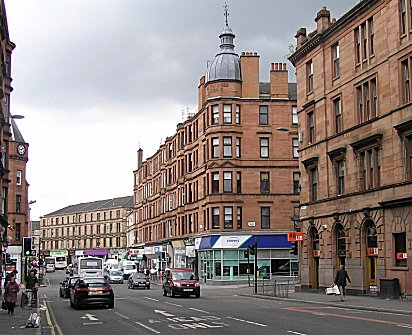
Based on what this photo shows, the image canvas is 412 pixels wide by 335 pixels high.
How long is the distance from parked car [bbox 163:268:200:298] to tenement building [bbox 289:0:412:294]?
25.4 ft

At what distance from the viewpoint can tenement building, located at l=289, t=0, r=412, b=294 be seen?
33.5 m

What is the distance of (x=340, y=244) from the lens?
40125mm

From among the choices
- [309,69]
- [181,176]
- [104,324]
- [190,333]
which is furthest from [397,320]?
[181,176]

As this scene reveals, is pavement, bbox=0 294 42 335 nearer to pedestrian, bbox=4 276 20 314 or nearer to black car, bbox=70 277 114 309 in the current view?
pedestrian, bbox=4 276 20 314

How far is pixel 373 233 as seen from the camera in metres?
36.4

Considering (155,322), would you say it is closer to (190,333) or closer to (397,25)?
(190,333)

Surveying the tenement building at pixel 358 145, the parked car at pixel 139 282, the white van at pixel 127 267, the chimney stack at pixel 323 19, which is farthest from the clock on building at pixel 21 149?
the chimney stack at pixel 323 19

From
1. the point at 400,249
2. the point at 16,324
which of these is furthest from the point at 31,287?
the point at 400,249

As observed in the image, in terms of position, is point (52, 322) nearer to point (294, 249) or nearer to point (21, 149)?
point (294, 249)

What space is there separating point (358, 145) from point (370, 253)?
19.6ft

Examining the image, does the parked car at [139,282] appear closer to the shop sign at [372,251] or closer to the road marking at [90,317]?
the shop sign at [372,251]

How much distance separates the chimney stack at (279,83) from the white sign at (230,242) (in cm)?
1361

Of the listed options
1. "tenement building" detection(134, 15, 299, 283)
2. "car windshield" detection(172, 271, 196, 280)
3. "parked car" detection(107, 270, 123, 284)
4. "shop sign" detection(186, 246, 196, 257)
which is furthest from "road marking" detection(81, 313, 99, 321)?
"parked car" detection(107, 270, 123, 284)

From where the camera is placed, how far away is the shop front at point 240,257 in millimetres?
61188
